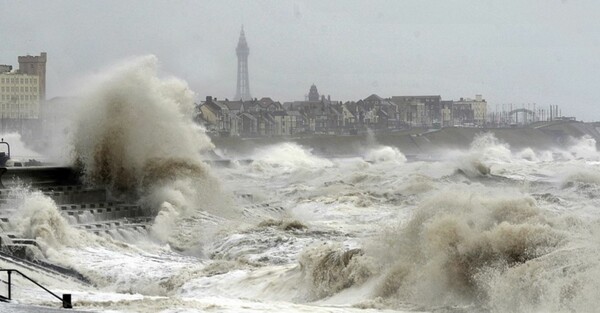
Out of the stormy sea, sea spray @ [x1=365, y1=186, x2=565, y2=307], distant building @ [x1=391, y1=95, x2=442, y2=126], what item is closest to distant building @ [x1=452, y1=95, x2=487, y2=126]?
distant building @ [x1=391, y1=95, x2=442, y2=126]

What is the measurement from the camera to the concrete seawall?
7900 cm

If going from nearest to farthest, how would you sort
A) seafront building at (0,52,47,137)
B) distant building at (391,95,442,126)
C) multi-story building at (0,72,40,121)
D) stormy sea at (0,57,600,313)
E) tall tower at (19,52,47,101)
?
1. stormy sea at (0,57,600,313)
2. seafront building at (0,52,47,137)
3. multi-story building at (0,72,40,121)
4. tall tower at (19,52,47,101)
5. distant building at (391,95,442,126)

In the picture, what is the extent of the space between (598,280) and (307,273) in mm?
4132

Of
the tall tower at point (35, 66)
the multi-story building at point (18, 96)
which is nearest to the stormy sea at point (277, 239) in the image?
the multi-story building at point (18, 96)

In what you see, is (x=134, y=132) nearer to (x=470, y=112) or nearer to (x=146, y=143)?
(x=146, y=143)

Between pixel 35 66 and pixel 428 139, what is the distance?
138ft

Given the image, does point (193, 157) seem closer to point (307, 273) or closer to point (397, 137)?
point (307, 273)

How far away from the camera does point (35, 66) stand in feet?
262

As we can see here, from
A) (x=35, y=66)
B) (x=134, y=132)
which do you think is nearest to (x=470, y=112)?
(x=35, y=66)

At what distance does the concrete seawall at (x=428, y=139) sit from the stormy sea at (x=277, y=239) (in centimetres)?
4345

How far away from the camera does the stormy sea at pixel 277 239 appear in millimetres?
10641

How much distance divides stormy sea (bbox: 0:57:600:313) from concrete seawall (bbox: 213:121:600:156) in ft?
143

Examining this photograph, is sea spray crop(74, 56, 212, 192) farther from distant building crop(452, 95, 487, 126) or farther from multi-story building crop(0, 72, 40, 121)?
distant building crop(452, 95, 487, 126)

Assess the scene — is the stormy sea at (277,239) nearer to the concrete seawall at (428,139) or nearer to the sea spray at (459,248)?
the sea spray at (459,248)
